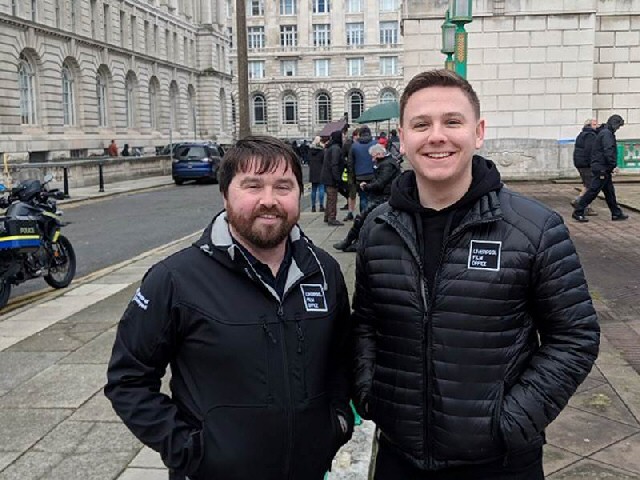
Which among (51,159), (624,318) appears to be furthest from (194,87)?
(624,318)

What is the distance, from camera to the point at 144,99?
52.0 metres

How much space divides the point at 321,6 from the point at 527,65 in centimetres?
7254

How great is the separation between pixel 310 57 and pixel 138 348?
87869 millimetres

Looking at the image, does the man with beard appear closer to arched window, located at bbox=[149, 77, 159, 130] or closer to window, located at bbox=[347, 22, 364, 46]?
arched window, located at bbox=[149, 77, 159, 130]

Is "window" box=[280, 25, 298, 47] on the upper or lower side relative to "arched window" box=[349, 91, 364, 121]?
upper

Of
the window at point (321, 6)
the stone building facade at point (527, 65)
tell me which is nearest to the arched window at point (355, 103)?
the window at point (321, 6)

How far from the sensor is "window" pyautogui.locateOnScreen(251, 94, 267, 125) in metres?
88.9

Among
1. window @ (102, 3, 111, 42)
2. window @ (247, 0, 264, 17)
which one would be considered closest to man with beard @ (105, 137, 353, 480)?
window @ (102, 3, 111, 42)

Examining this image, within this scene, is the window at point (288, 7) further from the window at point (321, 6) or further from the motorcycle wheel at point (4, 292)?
the motorcycle wheel at point (4, 292)

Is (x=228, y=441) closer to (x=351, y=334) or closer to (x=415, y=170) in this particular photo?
(x=351, y=334)

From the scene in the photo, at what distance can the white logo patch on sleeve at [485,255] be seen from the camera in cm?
203

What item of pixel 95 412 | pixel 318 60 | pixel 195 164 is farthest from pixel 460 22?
pixel 318 60

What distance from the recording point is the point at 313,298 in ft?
7.03

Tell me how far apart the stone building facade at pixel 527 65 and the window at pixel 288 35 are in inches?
2795
